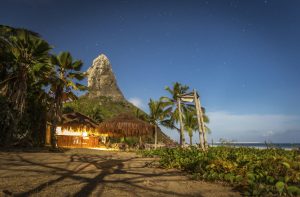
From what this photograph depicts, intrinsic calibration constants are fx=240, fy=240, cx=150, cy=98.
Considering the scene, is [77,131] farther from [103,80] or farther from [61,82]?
[103,80]

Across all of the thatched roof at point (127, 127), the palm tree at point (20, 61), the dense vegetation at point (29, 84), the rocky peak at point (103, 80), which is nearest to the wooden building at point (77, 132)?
the thatched roof at point (127, 127)

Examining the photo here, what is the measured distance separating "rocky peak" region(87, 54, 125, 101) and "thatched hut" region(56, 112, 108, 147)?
68.4 metres

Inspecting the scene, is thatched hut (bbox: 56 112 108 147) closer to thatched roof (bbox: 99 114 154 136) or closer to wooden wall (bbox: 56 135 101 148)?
wooden wall (bbox: 56 135 101 148)

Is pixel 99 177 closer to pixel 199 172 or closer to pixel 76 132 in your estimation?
pixel 199 172

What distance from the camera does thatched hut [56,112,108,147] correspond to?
2189 cm

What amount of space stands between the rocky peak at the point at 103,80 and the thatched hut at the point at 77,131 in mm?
68395

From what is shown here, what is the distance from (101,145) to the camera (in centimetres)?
2572

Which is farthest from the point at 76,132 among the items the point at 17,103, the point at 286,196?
the point at 286,196

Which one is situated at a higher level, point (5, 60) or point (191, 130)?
point (5, 60)

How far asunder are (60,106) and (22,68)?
11.2 feet

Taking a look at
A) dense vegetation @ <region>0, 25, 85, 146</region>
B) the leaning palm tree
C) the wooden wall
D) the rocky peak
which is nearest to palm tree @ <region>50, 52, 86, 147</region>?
dense vegetation @ <region>0, 25, 85, 146</region>

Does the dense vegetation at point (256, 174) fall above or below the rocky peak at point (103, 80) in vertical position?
below

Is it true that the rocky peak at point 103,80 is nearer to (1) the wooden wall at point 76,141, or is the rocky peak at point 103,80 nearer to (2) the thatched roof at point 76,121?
(2) the thatched roof at point 76,121

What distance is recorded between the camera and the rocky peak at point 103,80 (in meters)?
97.7
